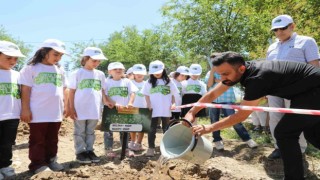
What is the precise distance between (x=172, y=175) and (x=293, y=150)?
1.72m

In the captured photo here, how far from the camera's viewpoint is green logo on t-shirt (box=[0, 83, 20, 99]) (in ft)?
14.5

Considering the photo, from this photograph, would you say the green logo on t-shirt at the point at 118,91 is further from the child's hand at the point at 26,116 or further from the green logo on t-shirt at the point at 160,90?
the child's hand at the point at 26,116

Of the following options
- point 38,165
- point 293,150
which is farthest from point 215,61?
point 38,165

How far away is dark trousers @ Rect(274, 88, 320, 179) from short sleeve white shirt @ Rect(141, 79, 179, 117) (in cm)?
260

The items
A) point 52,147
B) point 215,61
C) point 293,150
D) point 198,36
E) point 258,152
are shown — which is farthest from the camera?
point 198,36

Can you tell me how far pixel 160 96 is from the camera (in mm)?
5992

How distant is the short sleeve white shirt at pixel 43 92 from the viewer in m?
4.54

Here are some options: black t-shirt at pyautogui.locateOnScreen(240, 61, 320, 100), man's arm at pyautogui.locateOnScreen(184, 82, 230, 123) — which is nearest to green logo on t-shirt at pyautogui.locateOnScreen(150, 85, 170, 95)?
man's arm at pyautogui.locateOnScreen(184, 82, 230, 123)

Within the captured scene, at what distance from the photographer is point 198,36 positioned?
15914 millimetres

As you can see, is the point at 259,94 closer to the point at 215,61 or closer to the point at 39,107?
the point at 215,61

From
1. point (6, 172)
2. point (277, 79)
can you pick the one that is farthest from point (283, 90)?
point (6, 172)

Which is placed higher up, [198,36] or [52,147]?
[198,36]

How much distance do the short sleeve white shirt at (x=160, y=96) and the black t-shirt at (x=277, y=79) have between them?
2721mm

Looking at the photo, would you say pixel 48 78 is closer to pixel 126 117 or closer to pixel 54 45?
pixel 54 45
